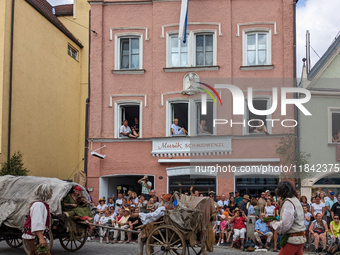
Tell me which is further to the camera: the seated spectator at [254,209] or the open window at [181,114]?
the open window at [181,114]

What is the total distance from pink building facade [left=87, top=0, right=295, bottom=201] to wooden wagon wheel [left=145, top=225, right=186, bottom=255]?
29.2ft

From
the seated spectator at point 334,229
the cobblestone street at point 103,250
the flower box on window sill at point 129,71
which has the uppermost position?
the flower box on window sill at point 129,71

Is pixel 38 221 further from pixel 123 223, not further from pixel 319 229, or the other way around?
pixel 319 229

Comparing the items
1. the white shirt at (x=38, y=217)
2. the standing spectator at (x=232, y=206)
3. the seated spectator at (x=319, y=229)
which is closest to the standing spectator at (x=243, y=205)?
the standing spectator at (x=232, y=206)

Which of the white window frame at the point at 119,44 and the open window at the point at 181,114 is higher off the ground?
the white window frame at the point at 119,44

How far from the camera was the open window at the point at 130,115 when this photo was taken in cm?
2122

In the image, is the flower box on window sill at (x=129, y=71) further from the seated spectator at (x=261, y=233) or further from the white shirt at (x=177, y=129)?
the seated spectator at (x=261, y=233)

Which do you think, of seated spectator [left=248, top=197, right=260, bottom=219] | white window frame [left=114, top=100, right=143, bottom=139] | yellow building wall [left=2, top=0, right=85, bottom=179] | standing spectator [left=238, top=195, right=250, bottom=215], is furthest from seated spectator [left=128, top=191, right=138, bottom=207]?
yellow building wall [left=2, top=0, right=85, bottom=179]

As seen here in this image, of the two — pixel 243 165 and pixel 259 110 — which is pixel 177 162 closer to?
pixel 243 165

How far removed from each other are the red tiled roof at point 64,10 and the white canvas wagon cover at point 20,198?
16509mm

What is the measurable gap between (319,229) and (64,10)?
65.1 feet

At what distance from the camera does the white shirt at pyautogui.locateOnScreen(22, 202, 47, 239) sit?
7820 mm

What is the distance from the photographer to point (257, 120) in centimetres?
2030

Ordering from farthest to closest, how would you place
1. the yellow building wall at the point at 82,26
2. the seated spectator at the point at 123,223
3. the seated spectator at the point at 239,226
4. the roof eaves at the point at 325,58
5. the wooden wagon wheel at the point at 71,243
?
the yellow building wall at the point at 82,26 < the roof eaves at the point at 325,58 < the seated spectator at the point at 123,223 < the seated spectator at the point at 239,226 < the wooden wagon wheel at the point at 71,243
